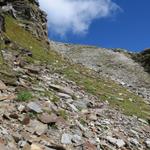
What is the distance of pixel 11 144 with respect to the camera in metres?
14.1

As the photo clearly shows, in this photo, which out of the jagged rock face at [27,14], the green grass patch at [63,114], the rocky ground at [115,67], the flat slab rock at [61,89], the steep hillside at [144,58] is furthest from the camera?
the steep hillside at [144,58]

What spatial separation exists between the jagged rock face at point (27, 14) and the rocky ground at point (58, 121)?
1103 inches

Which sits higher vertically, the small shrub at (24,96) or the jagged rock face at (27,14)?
the jagged rock face at (27,14)

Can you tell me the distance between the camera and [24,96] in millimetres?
18391

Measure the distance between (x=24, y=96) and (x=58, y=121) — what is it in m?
2.04

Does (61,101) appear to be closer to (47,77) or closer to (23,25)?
(47,77)

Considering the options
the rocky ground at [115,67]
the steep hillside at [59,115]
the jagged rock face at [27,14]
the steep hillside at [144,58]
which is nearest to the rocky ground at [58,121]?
the steep hillside at [59,115]

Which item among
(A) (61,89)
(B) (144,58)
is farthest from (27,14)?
(B) (144,58)

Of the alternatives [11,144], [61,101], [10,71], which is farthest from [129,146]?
[10,71]

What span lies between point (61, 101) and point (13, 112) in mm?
4231

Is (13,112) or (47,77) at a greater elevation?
(47,77)

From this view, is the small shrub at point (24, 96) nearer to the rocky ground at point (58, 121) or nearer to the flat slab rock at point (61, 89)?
the rocky ground at point (58, 121)

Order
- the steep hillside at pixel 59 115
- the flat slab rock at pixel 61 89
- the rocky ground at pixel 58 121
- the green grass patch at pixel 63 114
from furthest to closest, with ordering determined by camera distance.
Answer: the flat slab rock at pixel 61 89 < the green grass patch at pixel 63 114 < the steep hillside at pixel 59 115 < the rocky ground at pixel 58 121

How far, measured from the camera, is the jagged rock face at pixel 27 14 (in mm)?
51631
